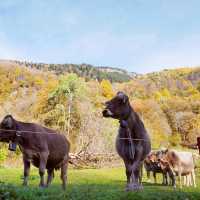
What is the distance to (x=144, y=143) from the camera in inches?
380

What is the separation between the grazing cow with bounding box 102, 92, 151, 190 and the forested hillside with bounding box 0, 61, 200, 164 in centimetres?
431

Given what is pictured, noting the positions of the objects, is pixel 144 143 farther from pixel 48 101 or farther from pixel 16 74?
pixel 16 74

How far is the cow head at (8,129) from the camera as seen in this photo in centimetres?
992

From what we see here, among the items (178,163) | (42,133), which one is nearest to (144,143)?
(42,133)

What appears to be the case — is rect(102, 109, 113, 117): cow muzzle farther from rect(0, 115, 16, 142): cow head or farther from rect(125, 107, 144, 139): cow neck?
rect(0, 115, 16, 142): cow head

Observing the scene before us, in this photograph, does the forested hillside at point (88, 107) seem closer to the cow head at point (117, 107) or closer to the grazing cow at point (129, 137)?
the grazing cow at point (129, 137)

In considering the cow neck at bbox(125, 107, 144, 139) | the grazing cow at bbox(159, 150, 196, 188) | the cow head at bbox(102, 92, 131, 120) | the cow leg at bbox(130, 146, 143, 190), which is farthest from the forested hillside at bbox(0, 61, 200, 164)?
the grazing cow at bbox(159, 150, 196, 188)

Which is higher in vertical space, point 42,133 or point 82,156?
point 42,133

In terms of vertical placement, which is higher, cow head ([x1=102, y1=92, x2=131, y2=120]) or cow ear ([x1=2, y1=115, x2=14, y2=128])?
cow head ([x1=102, y1=92, x2=131, y2=120])

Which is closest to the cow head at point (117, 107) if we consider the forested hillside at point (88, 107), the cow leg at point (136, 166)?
the cow leg at point (136, 166)

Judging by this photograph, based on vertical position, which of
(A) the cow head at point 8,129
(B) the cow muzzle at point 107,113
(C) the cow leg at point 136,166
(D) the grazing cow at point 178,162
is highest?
(B) the cow muzzle at point 107,113

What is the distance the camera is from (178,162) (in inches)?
713

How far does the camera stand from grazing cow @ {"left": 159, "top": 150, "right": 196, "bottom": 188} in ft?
59.6

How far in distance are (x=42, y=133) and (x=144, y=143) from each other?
2621 millimetres
